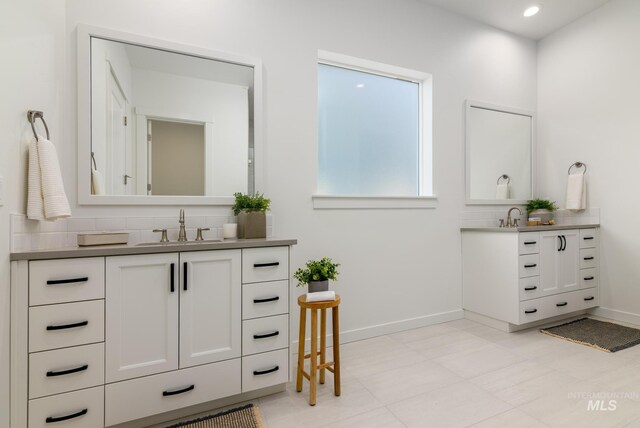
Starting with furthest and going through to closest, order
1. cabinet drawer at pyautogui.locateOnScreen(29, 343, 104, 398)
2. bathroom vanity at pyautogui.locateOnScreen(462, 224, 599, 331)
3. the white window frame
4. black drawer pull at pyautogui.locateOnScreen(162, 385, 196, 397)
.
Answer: bathroom vanity at pyautogui.locateOnScreen(462, 224, 599, 331) < the white window frame < black drawer pull at pyautogui.locateOnScreen(162, 385, 196, 397) < cabinet drawer at pyautogui.locateOnScreen(29, 343, 104, 398)

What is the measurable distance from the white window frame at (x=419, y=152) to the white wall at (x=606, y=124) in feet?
5.39

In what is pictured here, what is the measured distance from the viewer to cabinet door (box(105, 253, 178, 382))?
156cm

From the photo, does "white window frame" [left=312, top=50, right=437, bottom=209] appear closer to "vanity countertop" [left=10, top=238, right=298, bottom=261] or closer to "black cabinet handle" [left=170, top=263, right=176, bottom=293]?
"vanity countertop" [left=10, top=238, right=298, bottom=261]

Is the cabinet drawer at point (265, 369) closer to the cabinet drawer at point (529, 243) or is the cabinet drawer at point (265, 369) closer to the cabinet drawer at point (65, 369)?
the cabinet drawer at point (65, 369)

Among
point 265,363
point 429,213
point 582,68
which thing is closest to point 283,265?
point 265,363

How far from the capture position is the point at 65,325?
57.6 inches

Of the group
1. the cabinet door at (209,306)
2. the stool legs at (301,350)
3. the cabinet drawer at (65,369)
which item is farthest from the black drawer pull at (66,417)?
the stool legs at (301,350)

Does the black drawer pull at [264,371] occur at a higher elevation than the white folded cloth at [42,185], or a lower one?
lower

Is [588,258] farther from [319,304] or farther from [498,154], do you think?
[319,304]

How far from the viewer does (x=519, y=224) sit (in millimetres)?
3654

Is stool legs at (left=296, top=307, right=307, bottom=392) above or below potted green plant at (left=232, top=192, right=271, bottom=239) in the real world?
below

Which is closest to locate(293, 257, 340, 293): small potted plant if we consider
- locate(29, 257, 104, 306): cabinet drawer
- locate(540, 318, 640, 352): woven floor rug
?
locate(29, 257, 104, 306): cabinet drawer

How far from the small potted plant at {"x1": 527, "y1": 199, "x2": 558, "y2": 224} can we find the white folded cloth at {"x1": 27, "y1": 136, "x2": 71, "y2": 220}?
407 centimetres

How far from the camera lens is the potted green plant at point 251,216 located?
83.7 inches
